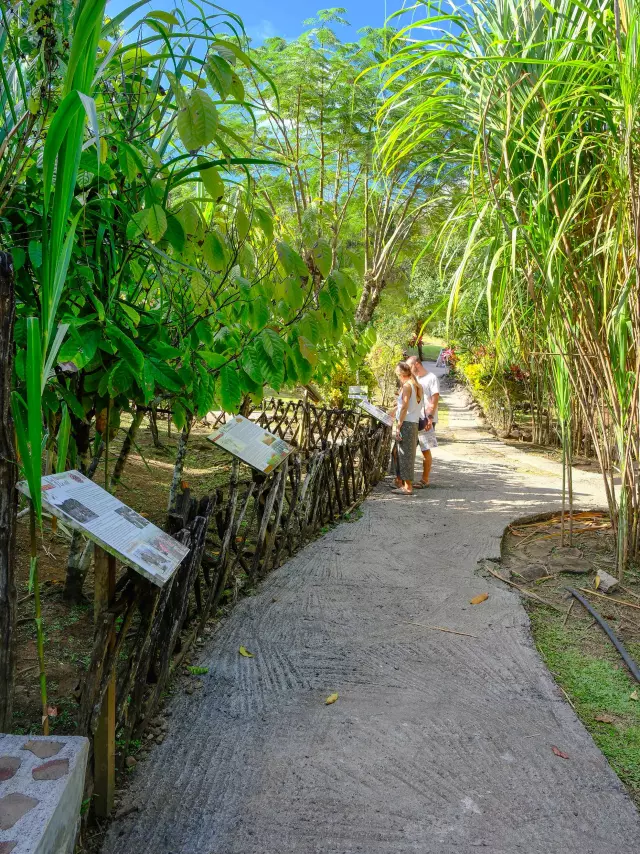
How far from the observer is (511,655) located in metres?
3.10

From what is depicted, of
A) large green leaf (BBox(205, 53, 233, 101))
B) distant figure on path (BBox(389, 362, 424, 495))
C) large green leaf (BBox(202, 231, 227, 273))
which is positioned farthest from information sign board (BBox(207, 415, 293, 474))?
distant figure on path (BBox(389, 362, 424, 495))

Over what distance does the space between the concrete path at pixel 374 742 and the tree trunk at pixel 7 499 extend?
578 millimetres

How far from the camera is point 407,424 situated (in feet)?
21.6

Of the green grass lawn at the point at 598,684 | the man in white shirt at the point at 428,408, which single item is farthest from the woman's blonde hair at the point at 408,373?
the green grass lawn at the point at 598,684

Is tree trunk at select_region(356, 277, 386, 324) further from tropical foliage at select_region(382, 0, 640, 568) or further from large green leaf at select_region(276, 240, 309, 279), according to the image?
large green leaf at select_region(276, 240, 309, 279)

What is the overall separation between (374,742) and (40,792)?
1259mm

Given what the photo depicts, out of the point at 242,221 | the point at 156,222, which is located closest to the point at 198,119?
the point at 156,222

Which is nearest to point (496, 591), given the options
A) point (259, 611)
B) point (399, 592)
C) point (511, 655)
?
point (399, 592)

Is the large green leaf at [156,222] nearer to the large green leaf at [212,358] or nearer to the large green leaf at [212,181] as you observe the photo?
the large green leaf at [212,181]

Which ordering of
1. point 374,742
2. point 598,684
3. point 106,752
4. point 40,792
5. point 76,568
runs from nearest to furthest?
point 40,792 < point 106,752 < point 374,742 < point 598,684 < point 76,568

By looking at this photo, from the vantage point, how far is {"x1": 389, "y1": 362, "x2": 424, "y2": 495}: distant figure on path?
6.48 metres

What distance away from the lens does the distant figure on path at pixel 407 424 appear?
6484mm

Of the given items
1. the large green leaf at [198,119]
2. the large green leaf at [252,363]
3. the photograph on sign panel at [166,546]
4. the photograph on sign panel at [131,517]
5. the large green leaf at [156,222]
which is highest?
the large green leaf at [198,119]

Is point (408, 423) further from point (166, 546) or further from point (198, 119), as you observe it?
point (198, 119)
